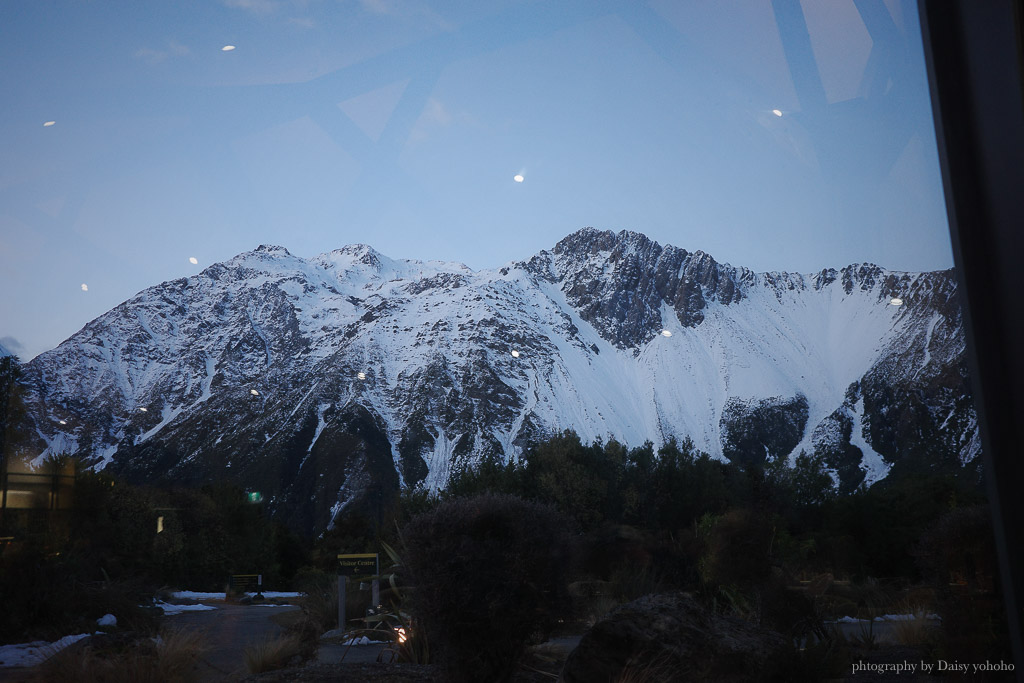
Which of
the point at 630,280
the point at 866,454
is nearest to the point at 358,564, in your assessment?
the point at 630,280

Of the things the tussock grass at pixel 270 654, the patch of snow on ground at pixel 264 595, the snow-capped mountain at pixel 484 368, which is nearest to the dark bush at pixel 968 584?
the snow-capped mountain at pixel 484 368

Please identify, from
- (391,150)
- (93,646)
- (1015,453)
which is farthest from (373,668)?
(1015,453)

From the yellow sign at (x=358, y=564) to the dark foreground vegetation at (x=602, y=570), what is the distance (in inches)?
8.6

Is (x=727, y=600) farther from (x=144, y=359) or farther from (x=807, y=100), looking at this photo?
(x=144, y=359)

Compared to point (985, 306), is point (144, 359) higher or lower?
higher

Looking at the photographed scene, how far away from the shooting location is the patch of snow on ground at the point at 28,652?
3611 mm

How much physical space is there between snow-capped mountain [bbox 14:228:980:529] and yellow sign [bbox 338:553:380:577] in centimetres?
179

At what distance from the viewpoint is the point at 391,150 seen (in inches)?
192

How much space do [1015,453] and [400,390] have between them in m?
6.76

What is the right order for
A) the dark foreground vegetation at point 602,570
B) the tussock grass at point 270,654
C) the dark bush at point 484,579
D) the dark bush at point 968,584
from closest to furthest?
1. the dark bush at point 968,584
2. the dark foreground vegetation at point 602,570
3. the dark bush at point 484,579
4. the tussock grass at point 270,654

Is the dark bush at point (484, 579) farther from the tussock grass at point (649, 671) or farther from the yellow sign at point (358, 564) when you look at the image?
the yellow sign at point (358, 564)

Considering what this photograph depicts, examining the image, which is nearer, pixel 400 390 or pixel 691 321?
pixel 691 321

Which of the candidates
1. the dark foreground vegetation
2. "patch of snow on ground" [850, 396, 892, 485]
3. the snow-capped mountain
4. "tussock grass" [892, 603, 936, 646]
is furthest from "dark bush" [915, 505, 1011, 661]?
"patch of snow on ground" [850, 396, 892, 485]

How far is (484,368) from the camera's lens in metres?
8.23
